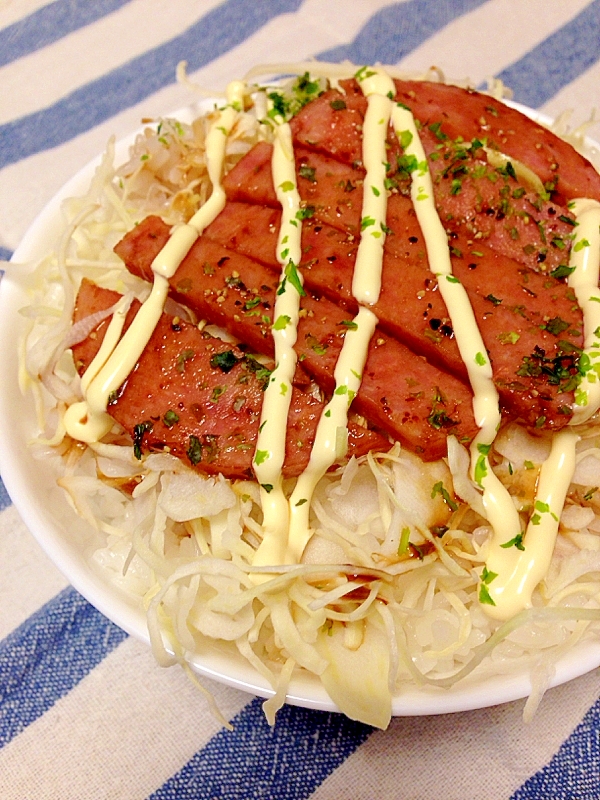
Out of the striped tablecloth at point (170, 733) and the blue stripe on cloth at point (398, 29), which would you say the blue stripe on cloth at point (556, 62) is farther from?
the striped tablecloth at point (170, 733)

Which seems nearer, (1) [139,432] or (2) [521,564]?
(2) [521,564]

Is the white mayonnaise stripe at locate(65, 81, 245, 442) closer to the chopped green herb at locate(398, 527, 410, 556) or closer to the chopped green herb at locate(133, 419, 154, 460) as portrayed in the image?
the chopped green herb at locate(133, 419, 154, 460)

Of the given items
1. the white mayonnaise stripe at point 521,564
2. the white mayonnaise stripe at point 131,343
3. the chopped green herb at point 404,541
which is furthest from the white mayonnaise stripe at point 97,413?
the white mayonnaise stripe at point 521,564

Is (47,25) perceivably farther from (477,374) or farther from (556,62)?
(477,374)

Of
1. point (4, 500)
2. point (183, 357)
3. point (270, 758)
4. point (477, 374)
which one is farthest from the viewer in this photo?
point (4, 500)

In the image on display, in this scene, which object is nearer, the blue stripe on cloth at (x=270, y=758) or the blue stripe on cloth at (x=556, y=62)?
the blue stripe on cloth at (x=270, y=758)

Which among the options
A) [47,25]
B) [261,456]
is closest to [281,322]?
[261,456]
